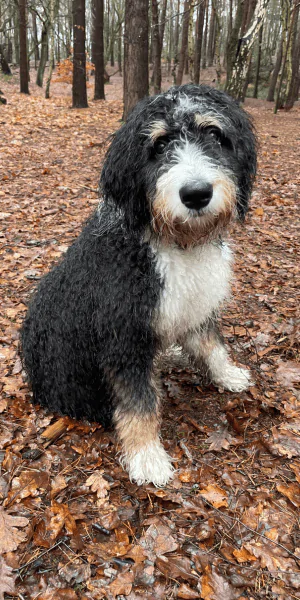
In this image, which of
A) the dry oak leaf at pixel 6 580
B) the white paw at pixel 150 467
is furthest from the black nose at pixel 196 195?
the dry oak leaf at pixel 6 580

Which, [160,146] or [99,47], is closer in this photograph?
[160,146]

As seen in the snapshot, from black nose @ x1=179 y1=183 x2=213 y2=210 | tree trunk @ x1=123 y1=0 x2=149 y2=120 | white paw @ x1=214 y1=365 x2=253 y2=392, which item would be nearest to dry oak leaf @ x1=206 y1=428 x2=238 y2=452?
white paw @ x1=214 y1=365 x2=253 y2=392

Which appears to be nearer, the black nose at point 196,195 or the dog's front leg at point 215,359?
the black nose at point 196,195

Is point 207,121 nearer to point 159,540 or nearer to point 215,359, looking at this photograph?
point 215,359

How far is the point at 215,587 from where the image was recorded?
2.02 metres

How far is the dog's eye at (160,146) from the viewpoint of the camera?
2139 mm

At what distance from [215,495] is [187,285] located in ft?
4.16

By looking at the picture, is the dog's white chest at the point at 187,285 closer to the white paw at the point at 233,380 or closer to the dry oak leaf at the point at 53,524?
the white paw at the point at 233,380

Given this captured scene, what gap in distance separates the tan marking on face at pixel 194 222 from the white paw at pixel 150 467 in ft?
4.37

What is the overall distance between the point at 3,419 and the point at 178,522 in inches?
57.8

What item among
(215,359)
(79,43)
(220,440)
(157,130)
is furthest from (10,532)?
(79,43)

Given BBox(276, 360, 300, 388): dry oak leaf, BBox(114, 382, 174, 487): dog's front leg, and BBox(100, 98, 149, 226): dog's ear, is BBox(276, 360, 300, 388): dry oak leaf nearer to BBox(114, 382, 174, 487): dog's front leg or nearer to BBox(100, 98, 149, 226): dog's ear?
BBox(114, 382, 174, 487): dog's front leg

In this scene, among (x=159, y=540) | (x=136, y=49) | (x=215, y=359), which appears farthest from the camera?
(x=136, y=49)

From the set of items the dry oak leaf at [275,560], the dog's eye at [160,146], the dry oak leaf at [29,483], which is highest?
the dog's eye at [160,146]
